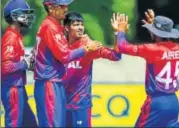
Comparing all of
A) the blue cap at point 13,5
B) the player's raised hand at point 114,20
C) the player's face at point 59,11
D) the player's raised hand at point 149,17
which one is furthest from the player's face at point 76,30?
the player's raised hand at point 149,17

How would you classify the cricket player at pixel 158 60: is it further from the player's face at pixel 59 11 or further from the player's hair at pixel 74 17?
the player's face at pixel 59 11

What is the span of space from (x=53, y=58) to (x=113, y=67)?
0.51m

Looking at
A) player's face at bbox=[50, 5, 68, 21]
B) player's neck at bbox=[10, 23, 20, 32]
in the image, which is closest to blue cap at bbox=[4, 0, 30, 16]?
player's neck at bbox=[10, 23, 20, 32]

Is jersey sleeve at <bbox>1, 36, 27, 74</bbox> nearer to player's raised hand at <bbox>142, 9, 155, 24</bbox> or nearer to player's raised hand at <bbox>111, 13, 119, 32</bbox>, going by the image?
player's raised hand at <bbox>111, 13, 119, 32</bbox>

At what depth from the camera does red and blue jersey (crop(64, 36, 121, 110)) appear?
7930 mm

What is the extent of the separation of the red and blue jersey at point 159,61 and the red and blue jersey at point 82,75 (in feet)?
0.44

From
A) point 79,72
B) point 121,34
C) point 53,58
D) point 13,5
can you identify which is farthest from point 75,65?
point 13,5

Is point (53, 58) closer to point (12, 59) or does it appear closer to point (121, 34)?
point (12, 59)

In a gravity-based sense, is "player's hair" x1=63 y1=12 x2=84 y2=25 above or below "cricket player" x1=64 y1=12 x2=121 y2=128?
above

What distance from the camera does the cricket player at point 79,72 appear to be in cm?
793

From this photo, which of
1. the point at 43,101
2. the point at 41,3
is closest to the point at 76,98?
the point at 43,101

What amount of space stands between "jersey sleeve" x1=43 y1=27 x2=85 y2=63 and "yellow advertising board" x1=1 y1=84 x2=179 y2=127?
1.05ft

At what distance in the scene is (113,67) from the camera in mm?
7961

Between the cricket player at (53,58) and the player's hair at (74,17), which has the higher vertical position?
the player's hair at (74,17)
